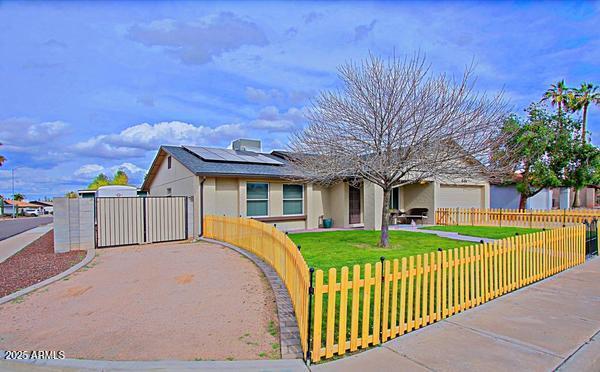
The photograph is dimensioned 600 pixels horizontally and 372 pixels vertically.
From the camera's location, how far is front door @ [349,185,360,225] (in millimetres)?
19250

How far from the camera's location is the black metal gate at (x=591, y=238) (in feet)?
32.7

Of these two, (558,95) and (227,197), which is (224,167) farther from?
(558,95)

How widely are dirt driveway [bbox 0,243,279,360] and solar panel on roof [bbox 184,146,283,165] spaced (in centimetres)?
868

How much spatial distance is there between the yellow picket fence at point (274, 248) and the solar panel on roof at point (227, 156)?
11.1 feet

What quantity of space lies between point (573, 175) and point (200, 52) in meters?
22.6

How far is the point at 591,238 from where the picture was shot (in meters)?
10.3

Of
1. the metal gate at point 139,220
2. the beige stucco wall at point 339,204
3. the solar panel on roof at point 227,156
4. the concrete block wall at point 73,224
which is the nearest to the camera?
the concrete block wall at point 73,224

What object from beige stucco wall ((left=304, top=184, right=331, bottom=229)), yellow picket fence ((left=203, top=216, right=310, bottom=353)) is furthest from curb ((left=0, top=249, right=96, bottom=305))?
beige stucco wall ((left=304, top=184, right=331, bottom=229))

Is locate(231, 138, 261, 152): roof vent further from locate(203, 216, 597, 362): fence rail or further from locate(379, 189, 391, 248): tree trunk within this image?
locate(203, 216, 597, 362): fence rail

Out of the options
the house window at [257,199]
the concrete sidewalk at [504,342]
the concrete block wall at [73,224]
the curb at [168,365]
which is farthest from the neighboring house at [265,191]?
the curb at [168,365]

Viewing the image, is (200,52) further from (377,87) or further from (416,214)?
(416,214)

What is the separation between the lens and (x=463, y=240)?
1305 cm

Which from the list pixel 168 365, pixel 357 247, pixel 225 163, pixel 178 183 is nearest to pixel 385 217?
pixel 357 247

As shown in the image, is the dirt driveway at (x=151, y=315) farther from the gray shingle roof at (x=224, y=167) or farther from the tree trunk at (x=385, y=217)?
the gray shingle roof at (x=224, y=167)
